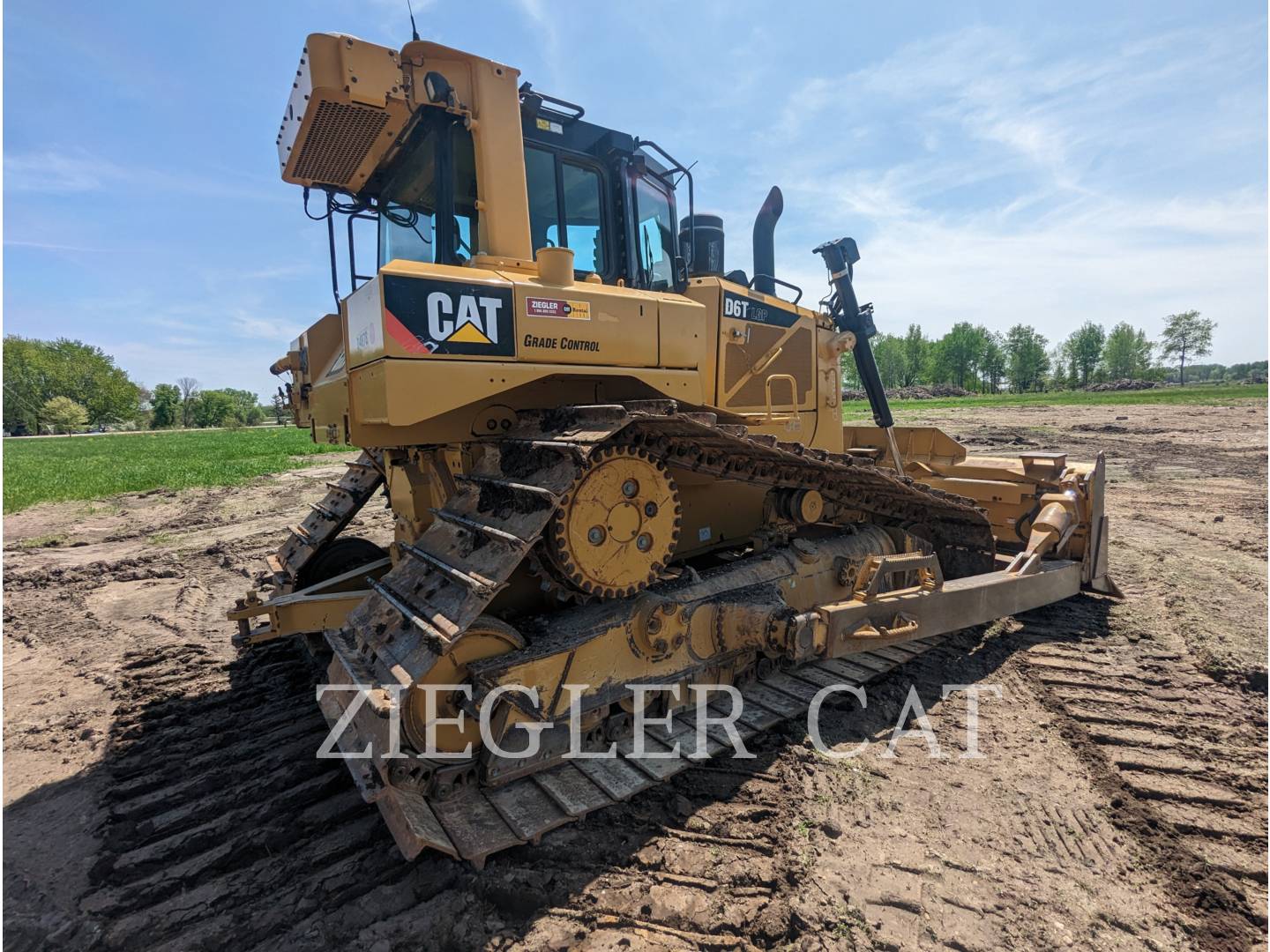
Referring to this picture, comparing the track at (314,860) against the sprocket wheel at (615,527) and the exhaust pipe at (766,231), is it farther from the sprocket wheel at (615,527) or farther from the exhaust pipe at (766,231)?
the exhaust pipe at (766,231)

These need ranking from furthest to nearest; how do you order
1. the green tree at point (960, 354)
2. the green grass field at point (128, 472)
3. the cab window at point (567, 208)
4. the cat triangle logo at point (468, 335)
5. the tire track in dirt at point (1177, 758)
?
the green tree at point (960, 354)
the green grass field at point (128, 472)
the cab window at point (567, 208)
the cat triangle logo at point (468, 335)
the tire track in dirt at point (1177, 758)

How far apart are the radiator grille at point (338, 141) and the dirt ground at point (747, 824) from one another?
10.9 ft

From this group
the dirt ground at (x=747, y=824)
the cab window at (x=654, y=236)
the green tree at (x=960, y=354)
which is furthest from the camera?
the green tree at (x=960, y=354)

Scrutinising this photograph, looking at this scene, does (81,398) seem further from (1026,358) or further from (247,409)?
(1026,358)

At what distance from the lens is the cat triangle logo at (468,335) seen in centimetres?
271

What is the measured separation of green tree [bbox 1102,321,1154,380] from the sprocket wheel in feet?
326

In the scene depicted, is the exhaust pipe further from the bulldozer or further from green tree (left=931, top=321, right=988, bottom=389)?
green tree (left=931, top=321, right=988, bottom=389)

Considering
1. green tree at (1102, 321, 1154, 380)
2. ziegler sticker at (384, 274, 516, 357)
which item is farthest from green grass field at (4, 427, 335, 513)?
green tree at (1102, 321, 1154, 380)

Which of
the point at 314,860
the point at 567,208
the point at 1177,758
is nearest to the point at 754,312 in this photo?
the point at 567,208

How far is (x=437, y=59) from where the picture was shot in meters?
3.19

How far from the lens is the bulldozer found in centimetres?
261

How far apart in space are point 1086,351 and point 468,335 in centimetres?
9728

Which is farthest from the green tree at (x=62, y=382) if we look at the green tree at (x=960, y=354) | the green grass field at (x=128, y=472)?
the green tree at (x=960, y=354)

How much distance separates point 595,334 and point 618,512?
35.5 inches
